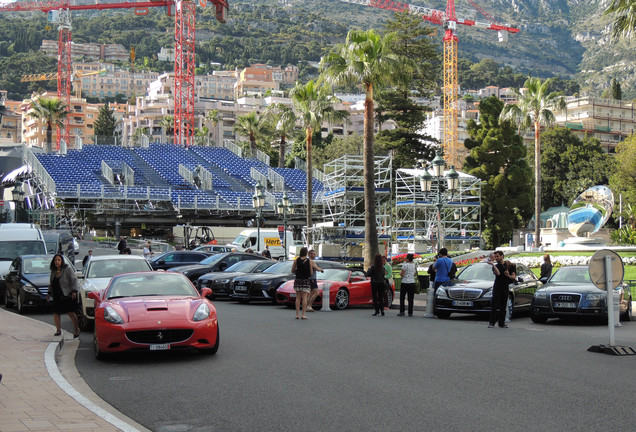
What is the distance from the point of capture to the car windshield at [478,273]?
20375 millimetres

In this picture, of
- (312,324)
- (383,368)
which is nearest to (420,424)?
(383,368)

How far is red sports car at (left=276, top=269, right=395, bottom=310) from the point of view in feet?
74.3

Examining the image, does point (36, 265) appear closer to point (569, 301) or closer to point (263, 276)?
point (263, 276)

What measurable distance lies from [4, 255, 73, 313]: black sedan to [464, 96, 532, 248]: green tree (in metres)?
47.2

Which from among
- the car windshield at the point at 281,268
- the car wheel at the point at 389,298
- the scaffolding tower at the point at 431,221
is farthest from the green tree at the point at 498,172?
the car wheel at the point at 389,298

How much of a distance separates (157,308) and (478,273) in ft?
36.1

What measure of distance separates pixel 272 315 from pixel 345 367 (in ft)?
29.7

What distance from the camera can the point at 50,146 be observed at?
7719cm

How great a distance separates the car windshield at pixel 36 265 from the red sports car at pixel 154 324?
9714 millimetres

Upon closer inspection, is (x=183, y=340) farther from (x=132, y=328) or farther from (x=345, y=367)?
(x=345, y=367)

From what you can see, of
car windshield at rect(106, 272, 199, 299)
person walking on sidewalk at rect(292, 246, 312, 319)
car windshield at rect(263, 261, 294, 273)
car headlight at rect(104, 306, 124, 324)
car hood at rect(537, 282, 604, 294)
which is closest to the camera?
car headlight at rect(104, 306, 124, 324)

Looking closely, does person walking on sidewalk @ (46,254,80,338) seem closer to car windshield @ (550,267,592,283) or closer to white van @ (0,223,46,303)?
white van @ (0,223,46,303)

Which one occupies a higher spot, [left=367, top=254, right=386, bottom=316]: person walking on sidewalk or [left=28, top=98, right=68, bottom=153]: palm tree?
[left=28, top=98, right=68, bottom=153]: palm tree

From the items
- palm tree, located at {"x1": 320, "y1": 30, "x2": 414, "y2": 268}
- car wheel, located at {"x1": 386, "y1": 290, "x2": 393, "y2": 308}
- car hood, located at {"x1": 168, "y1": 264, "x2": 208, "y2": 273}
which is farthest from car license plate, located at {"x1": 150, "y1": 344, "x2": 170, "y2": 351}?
palm tree, located at {"x1": 320, "y1": 30, "x2": 414, "y2": 268}
